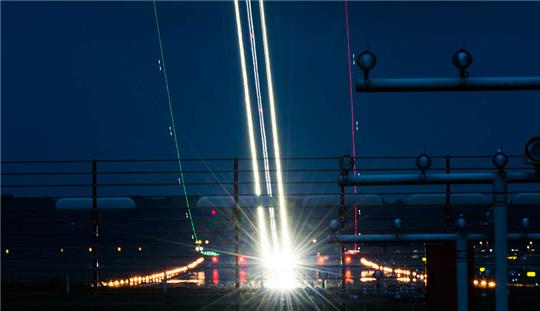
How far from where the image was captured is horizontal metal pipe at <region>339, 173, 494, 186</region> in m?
8.52

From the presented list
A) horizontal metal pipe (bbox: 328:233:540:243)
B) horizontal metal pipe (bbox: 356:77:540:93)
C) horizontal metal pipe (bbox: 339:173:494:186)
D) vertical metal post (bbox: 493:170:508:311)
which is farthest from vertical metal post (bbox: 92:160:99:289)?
vertical metal post (bbox: 493:170:508:311)

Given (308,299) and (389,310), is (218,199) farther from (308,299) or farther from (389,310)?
(389,310)

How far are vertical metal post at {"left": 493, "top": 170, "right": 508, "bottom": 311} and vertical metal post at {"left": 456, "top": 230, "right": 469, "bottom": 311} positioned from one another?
0.55 m

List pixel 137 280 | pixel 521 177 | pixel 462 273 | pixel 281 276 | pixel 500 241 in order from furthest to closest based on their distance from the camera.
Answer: pixel 281 276, pixel 137 280, pixel 462 273, pixel 521 177, pixel 500 241

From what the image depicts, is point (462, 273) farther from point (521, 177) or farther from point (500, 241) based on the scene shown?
point (521, 177)

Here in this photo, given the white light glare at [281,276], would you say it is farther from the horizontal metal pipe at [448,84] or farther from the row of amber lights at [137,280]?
the horizontal metal pipe at [448,84]

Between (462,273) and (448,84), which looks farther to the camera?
(462,273)

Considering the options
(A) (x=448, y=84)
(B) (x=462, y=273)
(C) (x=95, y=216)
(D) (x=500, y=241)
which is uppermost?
(A) (x=448, y=84)

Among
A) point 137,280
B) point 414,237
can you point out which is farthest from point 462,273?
point 137,280

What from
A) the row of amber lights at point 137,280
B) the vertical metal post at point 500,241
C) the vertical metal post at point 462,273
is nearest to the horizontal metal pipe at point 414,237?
the vertical metal post at point 462,273

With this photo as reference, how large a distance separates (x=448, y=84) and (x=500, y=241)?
70.6 inches

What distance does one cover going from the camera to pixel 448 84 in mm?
7574

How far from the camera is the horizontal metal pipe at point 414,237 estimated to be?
8.84 m

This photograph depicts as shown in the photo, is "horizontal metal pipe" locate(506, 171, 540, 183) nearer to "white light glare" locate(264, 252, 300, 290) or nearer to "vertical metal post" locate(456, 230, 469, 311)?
"vertical metal post" locate(456, 230, 469, 311)
